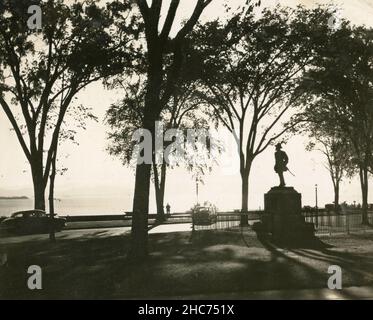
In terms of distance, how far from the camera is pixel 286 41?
2966cm

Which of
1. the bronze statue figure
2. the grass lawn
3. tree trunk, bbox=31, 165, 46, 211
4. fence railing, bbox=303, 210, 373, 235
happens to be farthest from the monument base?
tree trunk, bbox=31, 165, 46, 211

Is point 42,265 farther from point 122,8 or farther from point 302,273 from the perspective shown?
point 122,8

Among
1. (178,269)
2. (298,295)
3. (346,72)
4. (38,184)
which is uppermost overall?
(346,72)

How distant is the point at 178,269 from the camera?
1388 cm

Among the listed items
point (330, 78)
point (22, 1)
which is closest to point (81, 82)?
point (22, 1)

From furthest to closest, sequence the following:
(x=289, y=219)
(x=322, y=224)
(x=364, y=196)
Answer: (x=364, y=196), (x=322, y=224), (x=289, y=219)

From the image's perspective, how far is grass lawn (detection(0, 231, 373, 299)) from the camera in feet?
38.2

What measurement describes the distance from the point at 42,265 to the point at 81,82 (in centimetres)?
1503

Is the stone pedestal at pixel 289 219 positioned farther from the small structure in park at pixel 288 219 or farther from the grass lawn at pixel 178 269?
the grass lawn at pixel 178 269
